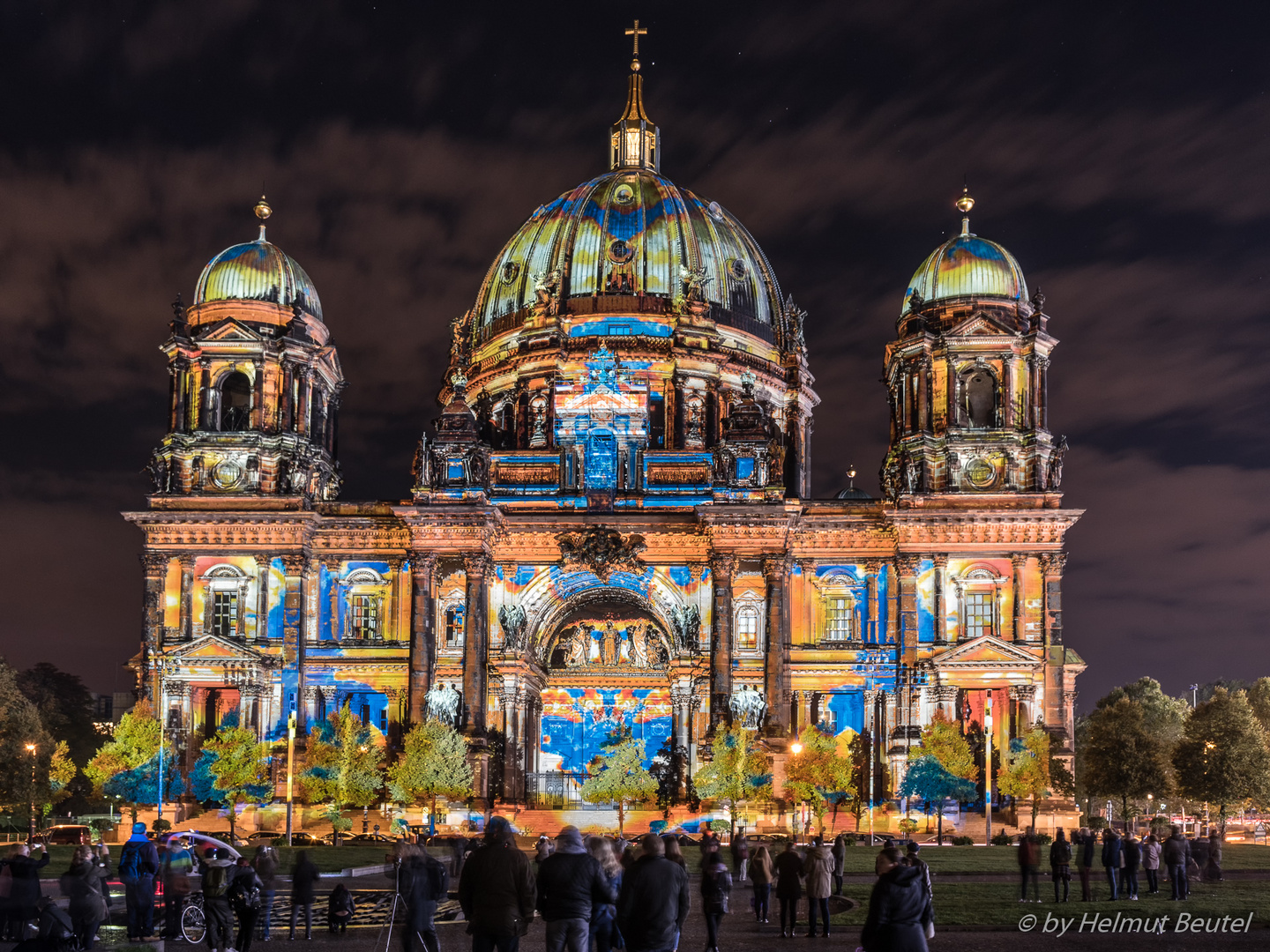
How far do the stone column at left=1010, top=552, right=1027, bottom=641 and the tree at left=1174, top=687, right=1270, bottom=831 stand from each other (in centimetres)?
2092

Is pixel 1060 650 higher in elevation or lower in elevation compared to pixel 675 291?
lower

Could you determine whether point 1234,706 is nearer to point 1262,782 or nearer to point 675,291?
point 1262,782

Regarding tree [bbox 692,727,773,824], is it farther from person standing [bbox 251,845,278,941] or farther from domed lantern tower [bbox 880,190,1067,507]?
person standing [bbox 251,845,278,941]

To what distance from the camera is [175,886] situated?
86.8 feet

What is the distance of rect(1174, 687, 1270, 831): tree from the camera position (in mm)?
86062

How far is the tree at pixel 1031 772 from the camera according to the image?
65.8m

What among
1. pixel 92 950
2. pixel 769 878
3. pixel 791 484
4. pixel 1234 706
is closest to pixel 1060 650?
pixel 791 484

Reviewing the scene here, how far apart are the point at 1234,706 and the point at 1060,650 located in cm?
2834

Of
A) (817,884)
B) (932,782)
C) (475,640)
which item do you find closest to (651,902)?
(817,884)

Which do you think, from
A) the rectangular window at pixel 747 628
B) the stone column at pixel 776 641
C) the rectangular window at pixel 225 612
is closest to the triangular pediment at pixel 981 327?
the stone column at pixel 776 641

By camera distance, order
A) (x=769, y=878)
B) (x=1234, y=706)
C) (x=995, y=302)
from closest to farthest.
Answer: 1. (x=769, y=878)
2. (x=995, y=302)
3. (x=1234, y=706)

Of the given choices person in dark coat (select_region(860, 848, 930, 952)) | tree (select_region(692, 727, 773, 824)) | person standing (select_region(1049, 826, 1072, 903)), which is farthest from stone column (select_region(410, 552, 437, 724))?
person in dark coat (select_region(860, 848, 930, 952))

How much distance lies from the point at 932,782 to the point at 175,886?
4301 centimetres

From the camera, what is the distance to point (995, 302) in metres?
75.8
